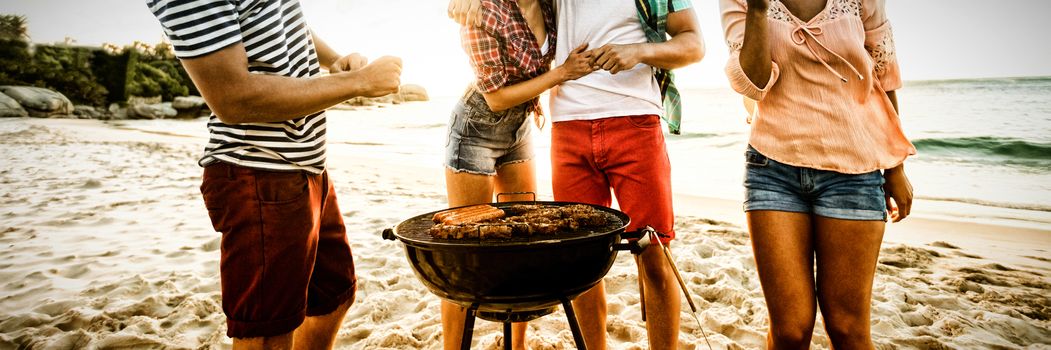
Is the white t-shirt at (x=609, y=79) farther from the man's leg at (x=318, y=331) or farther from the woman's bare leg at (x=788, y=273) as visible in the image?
the man's leg at (x=318, y=331)

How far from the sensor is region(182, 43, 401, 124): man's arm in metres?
1.36

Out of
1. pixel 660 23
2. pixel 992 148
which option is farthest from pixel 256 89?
pixel 992 148

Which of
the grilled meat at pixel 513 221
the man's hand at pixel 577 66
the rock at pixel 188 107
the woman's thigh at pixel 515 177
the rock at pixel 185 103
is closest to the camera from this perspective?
the grilled meat at pixel 513 221

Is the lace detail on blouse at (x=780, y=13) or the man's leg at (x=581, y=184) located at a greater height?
the lace detail on blouse at (x=780, y=13)

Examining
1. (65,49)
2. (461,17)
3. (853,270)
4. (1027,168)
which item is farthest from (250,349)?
(65,49)

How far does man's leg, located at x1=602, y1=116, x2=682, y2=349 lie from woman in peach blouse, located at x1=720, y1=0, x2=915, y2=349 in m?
0.43

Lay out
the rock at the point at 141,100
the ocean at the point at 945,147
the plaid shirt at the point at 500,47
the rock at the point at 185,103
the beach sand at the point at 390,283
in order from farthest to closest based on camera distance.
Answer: the rock at the point at 141,100, the rock at the point at 185,103, the ocean at the point at 945,147, the beach sand at the point at 390,283, the plaid shirt at the point at 500,47

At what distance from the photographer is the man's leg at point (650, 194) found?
2.31 meters

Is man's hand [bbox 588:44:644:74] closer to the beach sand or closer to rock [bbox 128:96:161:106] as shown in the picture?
the beach sand

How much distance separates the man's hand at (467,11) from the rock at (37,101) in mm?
34551

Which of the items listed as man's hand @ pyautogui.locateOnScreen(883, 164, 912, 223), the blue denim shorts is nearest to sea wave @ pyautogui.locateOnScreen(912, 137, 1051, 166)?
man's hand @ pyautogui.locateOnScreen(883, 164, 912, 223)

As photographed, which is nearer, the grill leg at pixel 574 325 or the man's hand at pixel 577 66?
the grill leg at pixel 574 325

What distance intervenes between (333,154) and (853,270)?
13833mm

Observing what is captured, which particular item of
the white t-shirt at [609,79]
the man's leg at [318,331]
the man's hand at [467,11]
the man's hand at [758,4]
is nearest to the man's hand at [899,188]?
the man's hand at [758,4]
